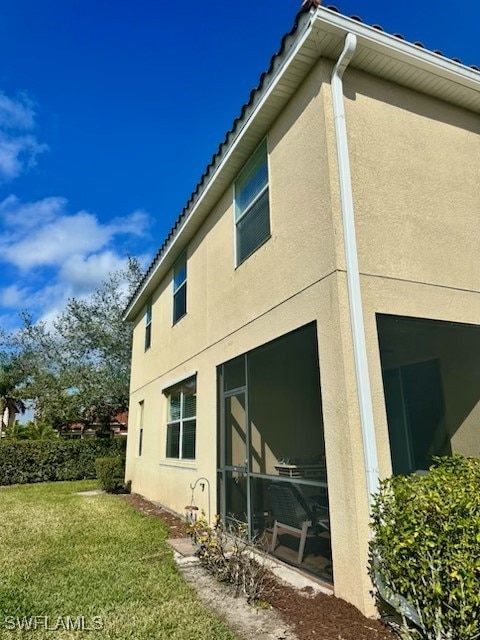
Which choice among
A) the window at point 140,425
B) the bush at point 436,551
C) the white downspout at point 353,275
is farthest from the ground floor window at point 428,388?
the window at point 140,425

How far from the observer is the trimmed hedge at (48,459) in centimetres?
1662

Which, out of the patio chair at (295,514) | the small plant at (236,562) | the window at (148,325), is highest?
the window at (148,325)

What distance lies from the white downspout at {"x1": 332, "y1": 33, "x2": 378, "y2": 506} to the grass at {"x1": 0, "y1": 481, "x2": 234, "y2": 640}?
78.5 inches

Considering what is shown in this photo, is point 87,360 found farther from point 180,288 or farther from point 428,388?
point 428,388

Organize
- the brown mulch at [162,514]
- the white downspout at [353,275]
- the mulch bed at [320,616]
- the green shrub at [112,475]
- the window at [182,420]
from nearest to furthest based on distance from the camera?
the mulch bed at [320,616] → the white downspout at [353,275] → the brown mulch at [162,514] → the window at [182,420] → the green shrub at [112,475]

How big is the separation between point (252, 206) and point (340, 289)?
120 inches

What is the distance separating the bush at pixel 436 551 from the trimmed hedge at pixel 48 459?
667 inches

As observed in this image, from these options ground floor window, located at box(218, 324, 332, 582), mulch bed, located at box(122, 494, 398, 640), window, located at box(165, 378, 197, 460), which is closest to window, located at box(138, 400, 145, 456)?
window, located at box(165, 378, 197, 460)

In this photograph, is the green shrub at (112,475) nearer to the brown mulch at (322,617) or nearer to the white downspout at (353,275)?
the brown mulch at (322,617)

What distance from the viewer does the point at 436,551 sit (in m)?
3.06

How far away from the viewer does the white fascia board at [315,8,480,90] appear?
4.61 meters

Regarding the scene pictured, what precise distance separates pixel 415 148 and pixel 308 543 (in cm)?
520

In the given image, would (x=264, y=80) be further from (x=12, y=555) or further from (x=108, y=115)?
(x=12, y=555)

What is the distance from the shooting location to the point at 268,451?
6512 mm
